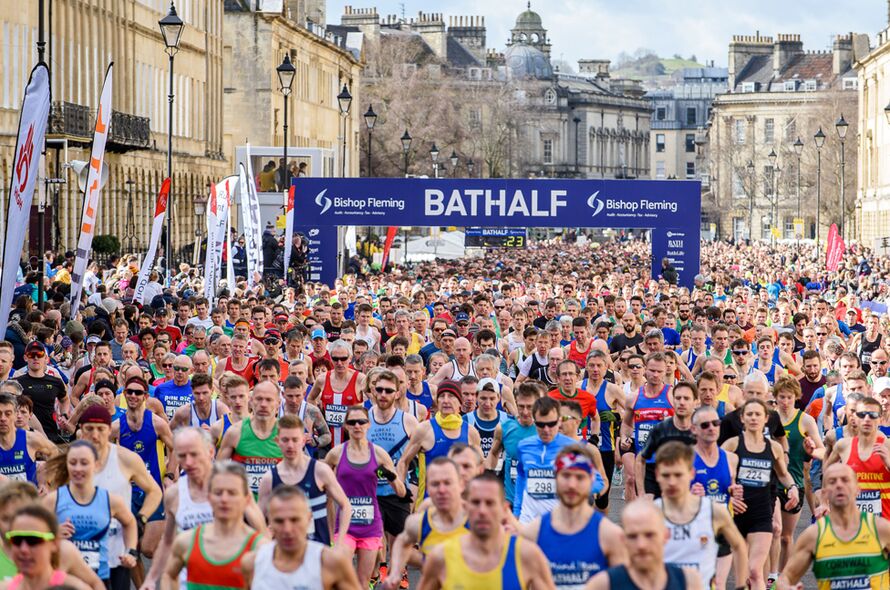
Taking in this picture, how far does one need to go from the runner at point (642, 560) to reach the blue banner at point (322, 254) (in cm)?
3356

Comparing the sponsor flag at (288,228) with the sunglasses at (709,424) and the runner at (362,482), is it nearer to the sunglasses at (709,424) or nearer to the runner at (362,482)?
the runner at (362,482)

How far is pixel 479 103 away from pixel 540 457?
110 meters

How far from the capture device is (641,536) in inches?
306

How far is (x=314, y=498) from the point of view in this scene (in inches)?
446

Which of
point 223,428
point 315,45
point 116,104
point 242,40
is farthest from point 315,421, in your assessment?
point 315,45

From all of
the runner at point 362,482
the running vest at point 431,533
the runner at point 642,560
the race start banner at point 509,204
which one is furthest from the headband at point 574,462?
the race start banner at point 509,204

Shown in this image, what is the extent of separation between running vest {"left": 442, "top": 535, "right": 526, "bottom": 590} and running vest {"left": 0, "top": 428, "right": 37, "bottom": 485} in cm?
444

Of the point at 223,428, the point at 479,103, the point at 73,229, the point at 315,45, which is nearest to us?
the point at 223,428

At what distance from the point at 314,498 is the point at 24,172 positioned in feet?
24.2

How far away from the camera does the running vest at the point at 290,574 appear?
8.45m

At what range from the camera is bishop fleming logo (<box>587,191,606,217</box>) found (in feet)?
136

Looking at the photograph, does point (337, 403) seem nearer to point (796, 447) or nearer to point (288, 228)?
point (796, 447)

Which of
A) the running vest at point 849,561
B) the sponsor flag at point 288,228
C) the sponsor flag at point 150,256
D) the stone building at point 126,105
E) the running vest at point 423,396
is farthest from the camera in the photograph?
the stone building at point 126,105

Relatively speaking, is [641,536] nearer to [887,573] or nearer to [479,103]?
[887,573]
